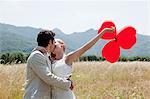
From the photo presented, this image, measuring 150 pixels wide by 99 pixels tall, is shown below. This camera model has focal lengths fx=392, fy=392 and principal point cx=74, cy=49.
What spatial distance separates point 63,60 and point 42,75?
322mm

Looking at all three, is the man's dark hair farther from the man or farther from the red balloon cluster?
the red balloon cluster

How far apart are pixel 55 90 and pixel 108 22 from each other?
2.65ft

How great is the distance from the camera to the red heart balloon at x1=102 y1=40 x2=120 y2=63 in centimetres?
346

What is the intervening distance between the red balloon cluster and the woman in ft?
0.63

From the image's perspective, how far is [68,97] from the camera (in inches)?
122

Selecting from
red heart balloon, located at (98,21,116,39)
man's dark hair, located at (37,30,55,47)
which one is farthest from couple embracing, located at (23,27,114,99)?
red heart balloon, located at (98,21,116,39)

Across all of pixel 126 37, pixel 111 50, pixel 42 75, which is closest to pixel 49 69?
pixel 42 75

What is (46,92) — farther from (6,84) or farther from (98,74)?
(98,74)

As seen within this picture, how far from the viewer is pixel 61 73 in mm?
3105

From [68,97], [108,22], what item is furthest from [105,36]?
[68,97]

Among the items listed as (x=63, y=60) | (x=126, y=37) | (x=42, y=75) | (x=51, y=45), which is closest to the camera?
(x=42, y=75)

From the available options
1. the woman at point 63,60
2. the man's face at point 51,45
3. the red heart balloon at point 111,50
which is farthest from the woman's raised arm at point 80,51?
the red heart balloon at point 111,50

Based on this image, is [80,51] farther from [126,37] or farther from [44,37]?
[126,37]

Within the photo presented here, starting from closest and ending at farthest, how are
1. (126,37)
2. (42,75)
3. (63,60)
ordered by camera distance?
(42,75) → (63,60) → (126,37)
